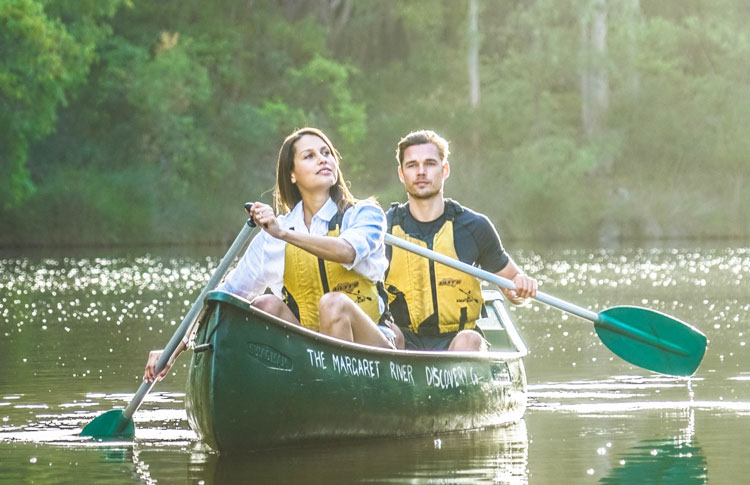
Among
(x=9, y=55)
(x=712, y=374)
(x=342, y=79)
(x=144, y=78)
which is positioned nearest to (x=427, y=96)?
(x=342, y=79)

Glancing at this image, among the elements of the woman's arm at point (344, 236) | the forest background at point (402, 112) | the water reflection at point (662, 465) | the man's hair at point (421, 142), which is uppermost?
the forest background at point (402, 112)

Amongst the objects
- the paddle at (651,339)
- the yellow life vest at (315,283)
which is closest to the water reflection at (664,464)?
the paddle at (651,339)

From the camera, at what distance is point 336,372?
22.4 ft

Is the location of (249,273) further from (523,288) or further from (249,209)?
(523,288)

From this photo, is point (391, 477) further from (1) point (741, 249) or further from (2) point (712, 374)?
(1) point (741, 249)

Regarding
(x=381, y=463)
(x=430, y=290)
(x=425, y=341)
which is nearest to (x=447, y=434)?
(x=425, y=341)

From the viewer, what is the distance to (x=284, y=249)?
704 centimetres

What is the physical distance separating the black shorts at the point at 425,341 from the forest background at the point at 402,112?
2516cm

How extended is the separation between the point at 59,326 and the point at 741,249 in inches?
717

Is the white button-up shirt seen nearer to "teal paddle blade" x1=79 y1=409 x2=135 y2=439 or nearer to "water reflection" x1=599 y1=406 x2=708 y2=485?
"teal paddle blade" x1=79 y1=409 x2=135 y2=439

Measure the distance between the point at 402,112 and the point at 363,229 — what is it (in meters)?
34.8

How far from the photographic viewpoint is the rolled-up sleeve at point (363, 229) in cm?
681

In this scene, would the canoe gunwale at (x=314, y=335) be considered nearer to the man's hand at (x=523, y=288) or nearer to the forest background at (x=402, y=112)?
the man's hand at (x=523, y=288)

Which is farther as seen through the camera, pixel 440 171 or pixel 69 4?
pixel 69 4
